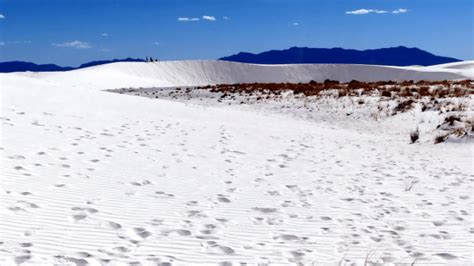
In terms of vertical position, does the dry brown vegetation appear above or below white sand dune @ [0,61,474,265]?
above

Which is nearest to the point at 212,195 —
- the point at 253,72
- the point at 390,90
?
the point at 390,90

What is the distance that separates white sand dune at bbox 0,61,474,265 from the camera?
5352 millimetres

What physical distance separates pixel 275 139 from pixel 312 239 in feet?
29.4

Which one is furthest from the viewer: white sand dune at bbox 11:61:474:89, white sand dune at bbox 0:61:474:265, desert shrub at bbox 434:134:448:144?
white sand dune at bbox 11:61:474:89

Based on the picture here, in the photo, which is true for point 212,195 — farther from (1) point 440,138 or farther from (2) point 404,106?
(2) point 404,106

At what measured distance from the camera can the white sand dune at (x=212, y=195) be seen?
5.35 m

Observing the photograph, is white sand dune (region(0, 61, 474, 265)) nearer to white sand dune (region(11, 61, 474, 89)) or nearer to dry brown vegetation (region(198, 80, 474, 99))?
dry brown vegetation (region(198, 80, 474, 99))

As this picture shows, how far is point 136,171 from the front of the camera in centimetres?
880

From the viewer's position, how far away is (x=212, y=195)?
7.72 meters

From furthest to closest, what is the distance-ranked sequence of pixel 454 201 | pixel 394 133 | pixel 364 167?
1. pixel 394 133
2. pixel 364 167
3. pixel 454 201

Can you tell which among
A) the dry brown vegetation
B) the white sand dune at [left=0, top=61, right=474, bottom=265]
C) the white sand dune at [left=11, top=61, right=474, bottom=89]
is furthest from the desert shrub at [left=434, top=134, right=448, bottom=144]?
the white sand dune at [left=11, top=61, right=474, bottom=89]

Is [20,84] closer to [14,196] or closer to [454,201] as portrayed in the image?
[14,196]

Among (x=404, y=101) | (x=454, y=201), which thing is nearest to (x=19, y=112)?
(x=454, y=201)

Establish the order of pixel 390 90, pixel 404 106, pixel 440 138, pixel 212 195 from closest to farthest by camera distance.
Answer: pixel 212 195 → pixel 440 138 → pixel 404 106 → pixel 390 90
